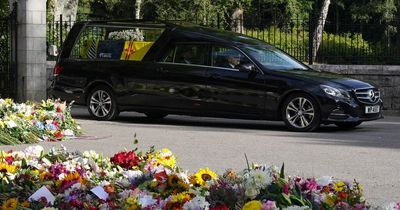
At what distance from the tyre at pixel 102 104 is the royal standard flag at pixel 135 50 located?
0.77 m

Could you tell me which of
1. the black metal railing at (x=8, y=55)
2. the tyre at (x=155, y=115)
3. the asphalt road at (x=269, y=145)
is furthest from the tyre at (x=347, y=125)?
the black metal railing at (x=8, y=55)

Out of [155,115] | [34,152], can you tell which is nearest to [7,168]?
[34,152]

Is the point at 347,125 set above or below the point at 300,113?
below

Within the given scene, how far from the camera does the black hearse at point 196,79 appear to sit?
45.2 ft

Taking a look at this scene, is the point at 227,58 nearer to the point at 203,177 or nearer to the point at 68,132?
the point at 68,132

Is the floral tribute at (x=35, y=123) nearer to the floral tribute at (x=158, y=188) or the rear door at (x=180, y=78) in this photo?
the rear door at (x=180, y=78)

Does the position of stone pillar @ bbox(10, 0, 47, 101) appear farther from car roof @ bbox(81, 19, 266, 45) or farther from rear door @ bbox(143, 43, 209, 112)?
rear door @ bbox(143, 43, 209, 112)

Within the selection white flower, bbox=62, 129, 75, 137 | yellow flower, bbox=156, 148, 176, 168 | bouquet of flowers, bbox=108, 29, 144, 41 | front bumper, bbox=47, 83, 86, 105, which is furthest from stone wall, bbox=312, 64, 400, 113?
yellow flower, bbox=156, 148, 176, 168

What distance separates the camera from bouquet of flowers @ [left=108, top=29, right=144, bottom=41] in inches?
610

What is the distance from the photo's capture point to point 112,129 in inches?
546

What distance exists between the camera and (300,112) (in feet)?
45.2

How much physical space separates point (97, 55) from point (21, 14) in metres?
3.36

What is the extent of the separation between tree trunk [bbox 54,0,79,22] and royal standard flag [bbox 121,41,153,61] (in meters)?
15.8

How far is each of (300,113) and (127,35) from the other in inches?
159
